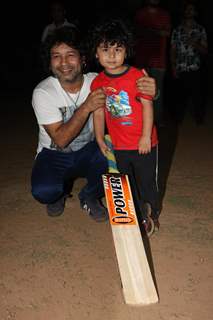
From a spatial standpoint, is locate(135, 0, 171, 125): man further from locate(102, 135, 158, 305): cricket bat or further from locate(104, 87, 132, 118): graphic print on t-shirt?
locate(102, 135, 158, 305): cricket bat

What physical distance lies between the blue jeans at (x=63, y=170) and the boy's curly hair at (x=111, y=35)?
799 millimetres

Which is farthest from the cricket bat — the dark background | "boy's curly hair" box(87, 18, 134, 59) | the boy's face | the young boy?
the dark background

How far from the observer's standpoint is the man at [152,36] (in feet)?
16.2

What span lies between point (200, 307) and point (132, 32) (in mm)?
1565

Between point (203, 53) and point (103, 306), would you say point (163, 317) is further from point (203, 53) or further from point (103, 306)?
point (203, 53)

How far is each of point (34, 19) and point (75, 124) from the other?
14.1m

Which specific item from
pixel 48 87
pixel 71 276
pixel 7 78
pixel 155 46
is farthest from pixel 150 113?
pixel 7 78

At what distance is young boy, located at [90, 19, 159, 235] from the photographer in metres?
2.51

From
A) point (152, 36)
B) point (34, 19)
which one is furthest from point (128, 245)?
point (34, 19)

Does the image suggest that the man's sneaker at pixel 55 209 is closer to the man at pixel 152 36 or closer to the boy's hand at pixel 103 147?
the boy's hand at pixel 103 147

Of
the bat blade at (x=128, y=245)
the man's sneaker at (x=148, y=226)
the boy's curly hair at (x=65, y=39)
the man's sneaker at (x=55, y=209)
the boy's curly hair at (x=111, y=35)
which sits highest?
the boy's curly hair at (x=111, y=35)

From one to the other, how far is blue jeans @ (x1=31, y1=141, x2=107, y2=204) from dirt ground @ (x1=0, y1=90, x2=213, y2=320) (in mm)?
238

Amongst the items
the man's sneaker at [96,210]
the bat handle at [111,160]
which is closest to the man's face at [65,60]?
the bat handle at [111,160]

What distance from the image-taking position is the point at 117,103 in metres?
2.58
